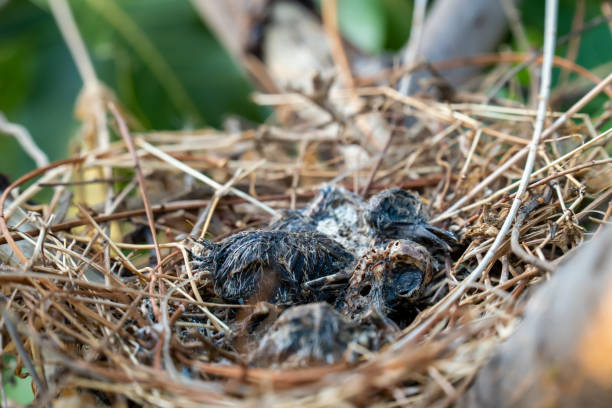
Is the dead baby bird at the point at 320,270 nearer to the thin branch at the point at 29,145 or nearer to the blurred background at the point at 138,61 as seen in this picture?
the thin branch at the point at 29,145

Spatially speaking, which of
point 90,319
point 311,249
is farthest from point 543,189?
point 90,319

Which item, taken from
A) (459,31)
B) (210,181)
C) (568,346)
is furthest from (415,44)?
(568,346)

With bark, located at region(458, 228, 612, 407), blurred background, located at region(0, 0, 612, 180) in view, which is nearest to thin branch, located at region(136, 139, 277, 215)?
bark, located at region(458, 228, 612, 407)

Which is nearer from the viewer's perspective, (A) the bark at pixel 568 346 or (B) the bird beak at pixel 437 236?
(A) the bark at pixel 568 346

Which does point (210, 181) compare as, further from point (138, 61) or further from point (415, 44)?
point (138, 61)

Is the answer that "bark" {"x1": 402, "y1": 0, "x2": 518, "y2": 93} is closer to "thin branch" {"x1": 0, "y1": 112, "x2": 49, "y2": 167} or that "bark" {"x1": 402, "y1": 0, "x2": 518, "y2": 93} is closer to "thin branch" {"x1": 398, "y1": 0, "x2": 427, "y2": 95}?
"thin branch" {"x1": 398, "y1": 0, "x2": 427, "y2": 95}

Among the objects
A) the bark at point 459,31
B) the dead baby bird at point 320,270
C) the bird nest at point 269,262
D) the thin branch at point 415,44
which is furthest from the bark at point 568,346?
the bark at point 459,31
